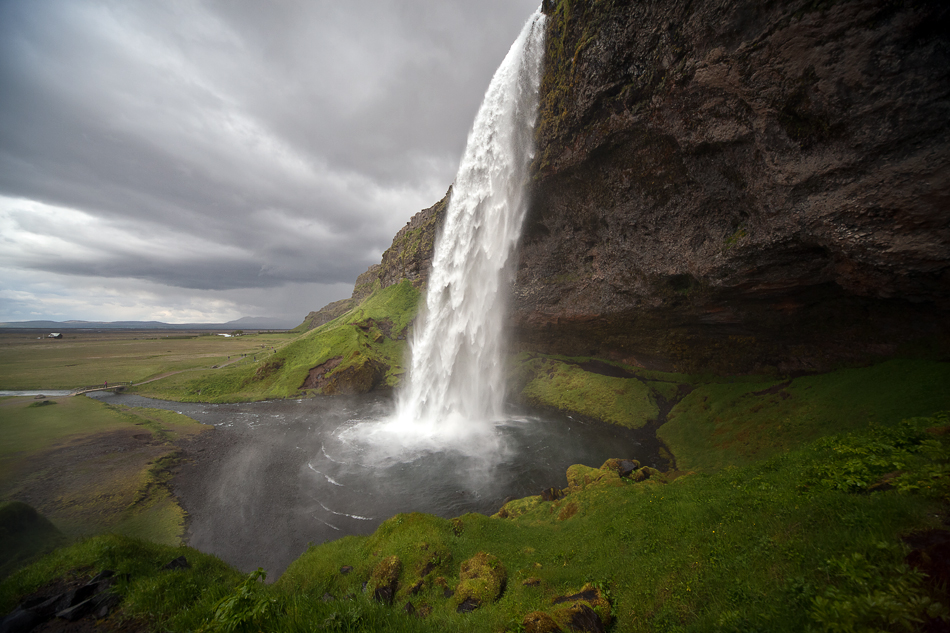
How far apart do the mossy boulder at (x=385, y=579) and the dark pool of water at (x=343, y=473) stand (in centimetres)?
632

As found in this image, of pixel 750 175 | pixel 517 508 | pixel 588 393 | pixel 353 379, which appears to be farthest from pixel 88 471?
pixel 750 175

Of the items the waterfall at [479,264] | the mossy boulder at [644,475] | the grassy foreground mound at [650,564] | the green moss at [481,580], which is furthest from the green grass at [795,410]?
the waterfall at [479,264]

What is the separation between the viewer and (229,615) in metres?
4.23

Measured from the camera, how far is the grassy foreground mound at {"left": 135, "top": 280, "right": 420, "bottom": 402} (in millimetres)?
43812

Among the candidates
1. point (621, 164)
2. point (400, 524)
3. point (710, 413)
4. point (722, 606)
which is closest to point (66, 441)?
point (400, 524)

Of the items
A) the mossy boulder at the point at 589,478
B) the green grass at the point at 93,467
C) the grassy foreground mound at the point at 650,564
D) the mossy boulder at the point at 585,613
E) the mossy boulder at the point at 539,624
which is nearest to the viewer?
the grassy foreground mound at the point at 650,564

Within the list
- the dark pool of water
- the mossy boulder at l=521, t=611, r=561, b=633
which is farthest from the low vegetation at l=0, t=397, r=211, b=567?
the mossy boulder at l=521, t=611, r=561, b=633

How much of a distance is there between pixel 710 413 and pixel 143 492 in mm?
37871

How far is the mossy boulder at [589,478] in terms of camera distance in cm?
1523

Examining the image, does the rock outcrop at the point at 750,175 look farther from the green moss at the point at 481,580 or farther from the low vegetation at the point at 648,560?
the green moss at the point at 481,580

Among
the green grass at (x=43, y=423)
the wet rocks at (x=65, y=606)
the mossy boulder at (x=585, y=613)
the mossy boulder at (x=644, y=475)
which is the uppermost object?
the mossy boulder at (x=585, y=613)

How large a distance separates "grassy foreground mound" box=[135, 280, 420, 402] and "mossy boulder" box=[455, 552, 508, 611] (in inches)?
1533

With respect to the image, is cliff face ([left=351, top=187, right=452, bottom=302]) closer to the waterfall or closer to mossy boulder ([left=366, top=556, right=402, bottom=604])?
the waterfall

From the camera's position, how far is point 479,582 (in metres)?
9.23
